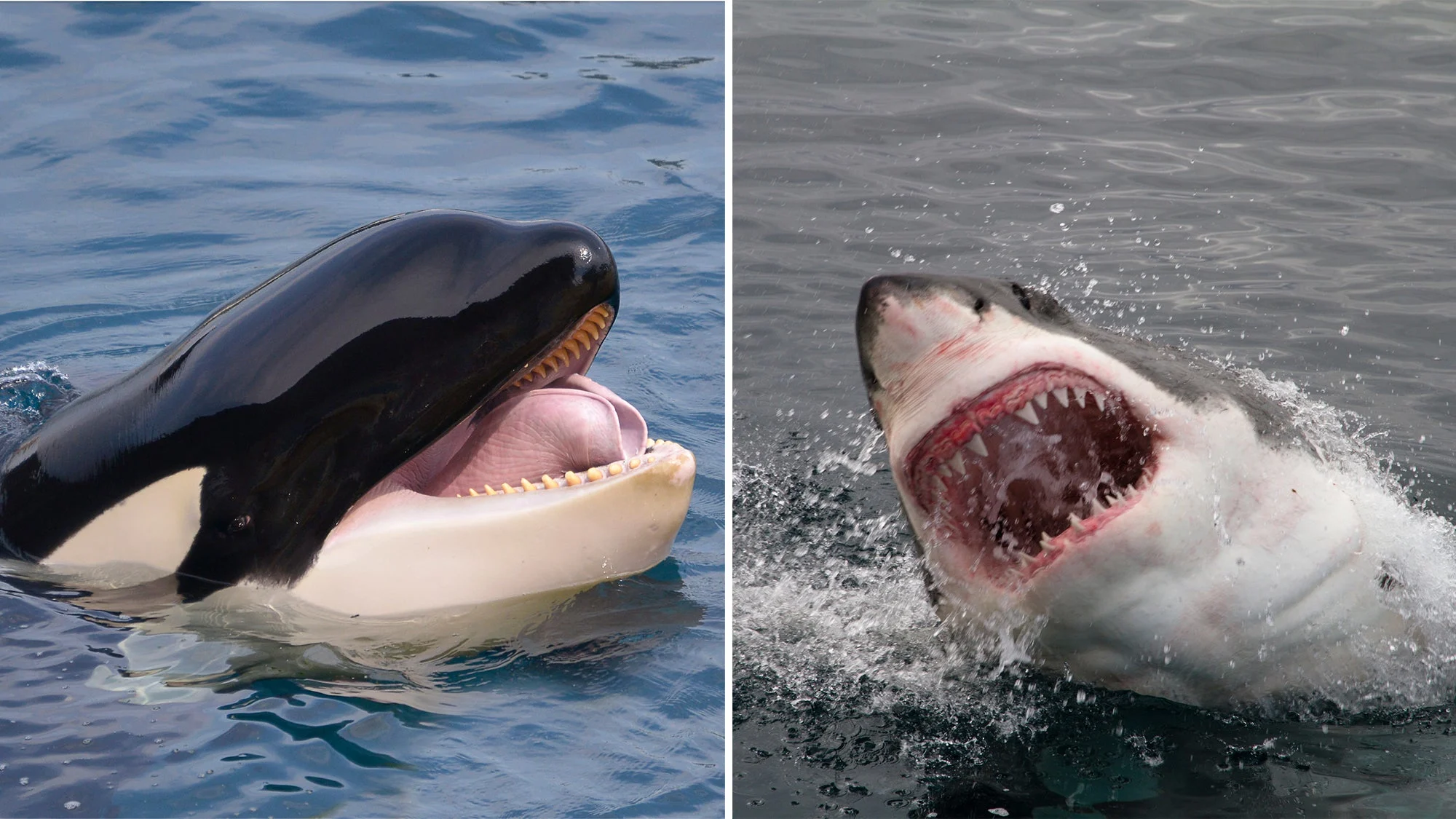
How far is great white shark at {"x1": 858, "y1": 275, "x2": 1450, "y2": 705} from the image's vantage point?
3982mm

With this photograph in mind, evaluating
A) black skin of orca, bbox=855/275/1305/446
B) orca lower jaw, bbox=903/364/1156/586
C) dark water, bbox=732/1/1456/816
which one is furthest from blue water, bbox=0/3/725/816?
black skin of orca, bbox=855/275/1305/446

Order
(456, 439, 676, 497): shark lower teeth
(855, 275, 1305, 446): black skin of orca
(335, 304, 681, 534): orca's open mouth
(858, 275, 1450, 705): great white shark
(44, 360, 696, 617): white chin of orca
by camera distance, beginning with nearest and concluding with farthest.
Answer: (858, 275, 1450, 705): great white shark
(855, 275, 1305, 446): black skin of orca
(44, 360, 696, 617): white chin of orca
(456, 439, 676, 497): shark lower teeth
(335, 304, 681, 534): orca's open mouth

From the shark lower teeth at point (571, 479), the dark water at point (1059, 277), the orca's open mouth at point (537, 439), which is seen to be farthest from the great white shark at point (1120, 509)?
the orca's open mouth at point (537, 439)

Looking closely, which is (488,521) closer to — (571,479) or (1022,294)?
(571,479)

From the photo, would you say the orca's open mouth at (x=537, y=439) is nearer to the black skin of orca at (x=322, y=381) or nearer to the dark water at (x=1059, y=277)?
the black skin of orca at (x=322, y=381)

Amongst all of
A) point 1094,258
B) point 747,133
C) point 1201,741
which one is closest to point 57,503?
point 1201,741

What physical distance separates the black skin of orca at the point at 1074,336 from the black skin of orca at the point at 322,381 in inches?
33.2

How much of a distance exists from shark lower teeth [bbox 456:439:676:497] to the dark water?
876 mm

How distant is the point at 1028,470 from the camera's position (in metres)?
4.42

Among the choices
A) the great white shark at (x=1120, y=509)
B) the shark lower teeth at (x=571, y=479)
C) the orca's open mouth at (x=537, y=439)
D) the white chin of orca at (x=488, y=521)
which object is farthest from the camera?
the orca's open mouth at (x=537, y=439)

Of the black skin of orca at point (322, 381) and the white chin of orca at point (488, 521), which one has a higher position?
the black skin of orca at point (322, 381)

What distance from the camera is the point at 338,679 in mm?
4293

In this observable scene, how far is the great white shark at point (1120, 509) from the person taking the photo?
398cm

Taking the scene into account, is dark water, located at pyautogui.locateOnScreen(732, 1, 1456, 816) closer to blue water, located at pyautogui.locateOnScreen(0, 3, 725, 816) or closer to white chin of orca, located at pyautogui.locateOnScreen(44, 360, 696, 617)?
blue water, located at pyautogui.locateOnScreen(0, 3, 725, 816)
